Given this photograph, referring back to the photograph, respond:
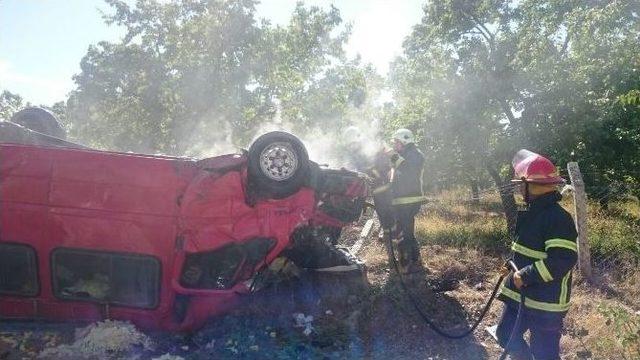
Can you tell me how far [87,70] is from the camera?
2595 cm

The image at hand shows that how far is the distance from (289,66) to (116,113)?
23.5 ft

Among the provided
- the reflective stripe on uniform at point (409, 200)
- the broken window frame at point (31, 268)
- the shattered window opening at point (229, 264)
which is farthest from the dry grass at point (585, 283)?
the broken window frame at point (31, 268)

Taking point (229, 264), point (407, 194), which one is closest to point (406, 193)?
point (407, 194)

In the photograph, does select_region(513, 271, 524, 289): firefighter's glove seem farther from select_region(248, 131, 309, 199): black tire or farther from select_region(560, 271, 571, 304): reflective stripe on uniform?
select_region(248, 131, 309, 199): black tire

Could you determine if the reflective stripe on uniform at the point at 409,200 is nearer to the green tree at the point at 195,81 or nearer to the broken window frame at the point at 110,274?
the broken window frame at the point at 110,274

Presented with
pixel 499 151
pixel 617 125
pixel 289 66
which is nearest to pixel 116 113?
pixel 289 66

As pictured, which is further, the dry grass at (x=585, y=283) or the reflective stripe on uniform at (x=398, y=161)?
the reflective stripe on uniform at (x=398, y=161)

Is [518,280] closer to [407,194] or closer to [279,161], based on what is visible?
[279,161]

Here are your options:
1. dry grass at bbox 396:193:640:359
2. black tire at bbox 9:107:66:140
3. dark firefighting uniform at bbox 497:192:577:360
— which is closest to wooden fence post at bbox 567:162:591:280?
dry grass at bbox 396:193:640:359

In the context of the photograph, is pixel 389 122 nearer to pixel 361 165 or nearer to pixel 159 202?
pixel 361 165

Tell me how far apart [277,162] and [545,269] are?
2238 mm

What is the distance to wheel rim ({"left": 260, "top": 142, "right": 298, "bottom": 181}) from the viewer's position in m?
4.00

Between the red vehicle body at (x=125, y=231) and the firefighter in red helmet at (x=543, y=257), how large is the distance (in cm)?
187

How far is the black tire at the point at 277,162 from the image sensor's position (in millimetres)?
3988
